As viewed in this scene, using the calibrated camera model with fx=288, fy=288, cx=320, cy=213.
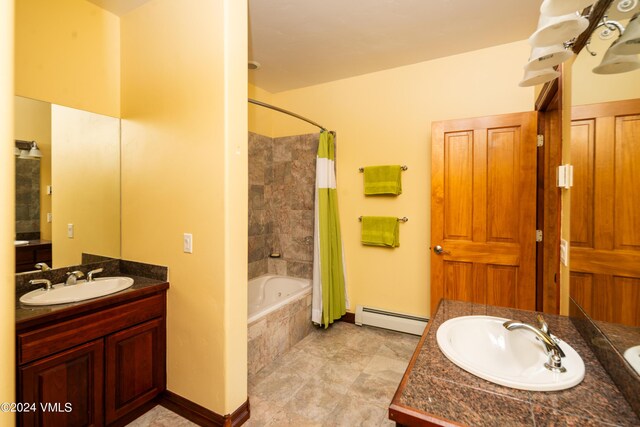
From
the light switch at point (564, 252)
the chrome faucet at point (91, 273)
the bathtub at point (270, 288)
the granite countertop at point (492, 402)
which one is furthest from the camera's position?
the bathtub at point (270, 288)

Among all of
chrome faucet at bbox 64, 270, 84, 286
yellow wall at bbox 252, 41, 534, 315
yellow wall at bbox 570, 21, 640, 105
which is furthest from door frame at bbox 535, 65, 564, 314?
chrome faucet at bbox 64, 270, 84, 286

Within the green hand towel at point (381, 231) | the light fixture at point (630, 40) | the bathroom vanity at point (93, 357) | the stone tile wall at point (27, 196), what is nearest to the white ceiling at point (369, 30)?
the stone tile wall at point (27, 196)

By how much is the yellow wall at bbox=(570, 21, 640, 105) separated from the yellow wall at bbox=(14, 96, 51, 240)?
9.21 feet

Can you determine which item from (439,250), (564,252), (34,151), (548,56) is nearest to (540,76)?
(548,56)

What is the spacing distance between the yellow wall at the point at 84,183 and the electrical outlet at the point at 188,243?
0.72 meters

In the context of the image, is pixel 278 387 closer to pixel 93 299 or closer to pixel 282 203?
pixel 93 299

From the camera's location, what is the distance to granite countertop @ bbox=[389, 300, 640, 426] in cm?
70

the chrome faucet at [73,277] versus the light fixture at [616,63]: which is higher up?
the light fixture at [616,63]

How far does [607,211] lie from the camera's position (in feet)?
3.27

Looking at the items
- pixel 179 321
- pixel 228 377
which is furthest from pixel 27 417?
pixel 228 377

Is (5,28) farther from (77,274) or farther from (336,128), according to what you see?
(336,128)

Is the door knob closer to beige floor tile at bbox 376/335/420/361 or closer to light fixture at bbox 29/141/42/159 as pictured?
beige floor tile at bbox 376/335/420/361

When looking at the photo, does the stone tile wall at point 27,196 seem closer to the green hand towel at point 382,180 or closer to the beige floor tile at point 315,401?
the beige floor tile at point 315,401

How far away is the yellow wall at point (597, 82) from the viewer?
0.87 metres
